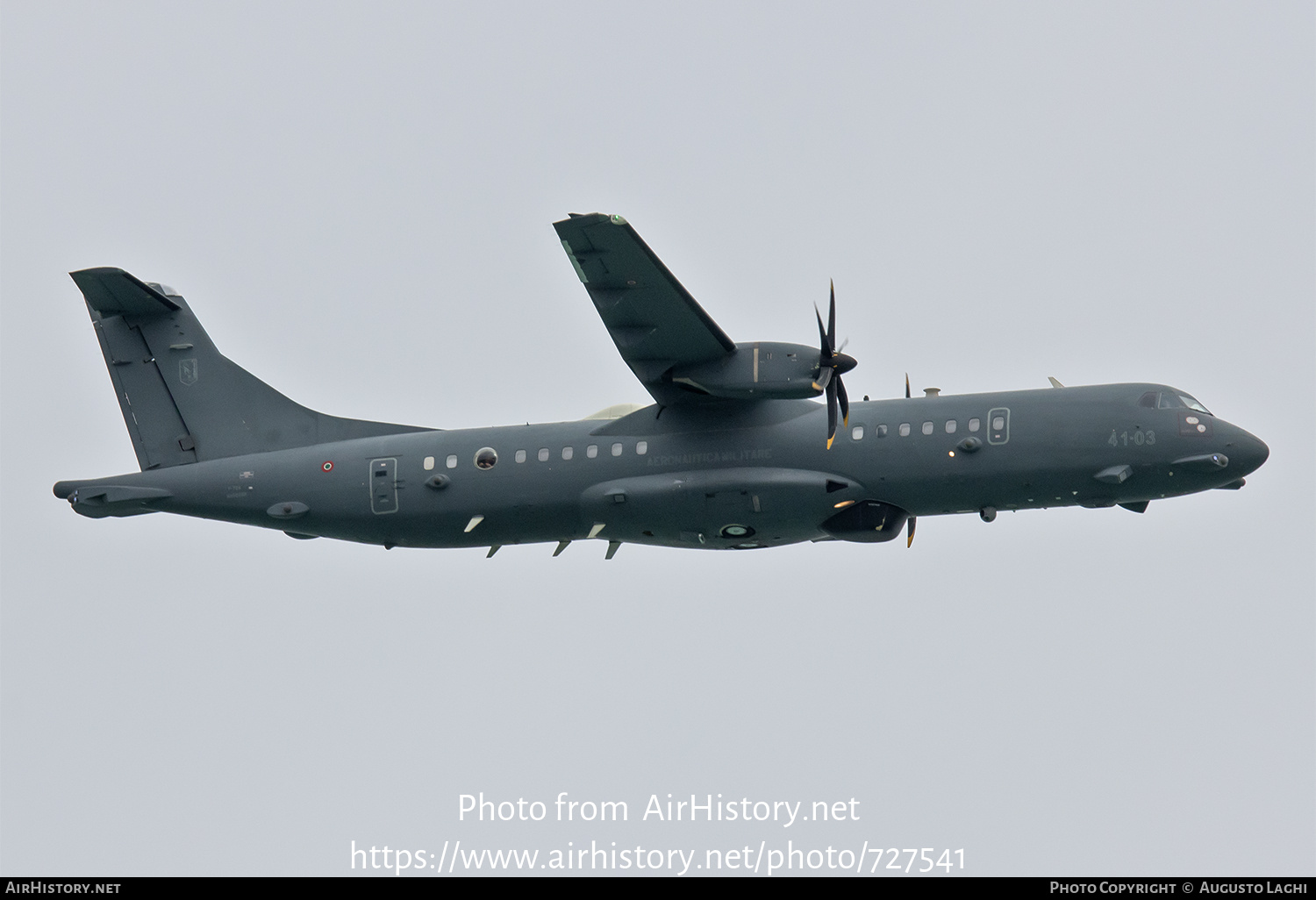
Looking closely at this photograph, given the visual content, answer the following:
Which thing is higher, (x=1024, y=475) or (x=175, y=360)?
(x=175, y=360)

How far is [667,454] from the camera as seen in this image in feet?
96.4

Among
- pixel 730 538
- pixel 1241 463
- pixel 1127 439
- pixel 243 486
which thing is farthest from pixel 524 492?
pixel 1241 463

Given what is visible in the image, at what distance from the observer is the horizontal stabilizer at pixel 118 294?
3200cm

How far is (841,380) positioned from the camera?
28016mm

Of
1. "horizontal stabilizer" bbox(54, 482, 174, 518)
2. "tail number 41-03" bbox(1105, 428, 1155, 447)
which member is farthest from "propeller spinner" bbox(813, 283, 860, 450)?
"horizontal stabilizer" bbox(54, 482, 174, 518)

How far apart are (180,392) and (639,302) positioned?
10.9 m

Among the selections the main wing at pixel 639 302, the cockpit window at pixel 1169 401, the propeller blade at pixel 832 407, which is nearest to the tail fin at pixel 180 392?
the main wing at pixel 639 302

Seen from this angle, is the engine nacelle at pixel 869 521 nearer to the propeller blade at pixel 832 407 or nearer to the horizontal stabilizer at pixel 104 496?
the propeller blade at pixel 832 407

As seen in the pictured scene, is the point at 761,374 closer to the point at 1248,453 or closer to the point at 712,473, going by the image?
the point at 712,473

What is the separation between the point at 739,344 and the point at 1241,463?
8.93 metres

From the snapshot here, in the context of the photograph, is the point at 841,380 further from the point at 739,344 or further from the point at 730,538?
the point at 730,538
